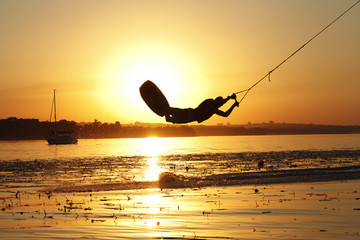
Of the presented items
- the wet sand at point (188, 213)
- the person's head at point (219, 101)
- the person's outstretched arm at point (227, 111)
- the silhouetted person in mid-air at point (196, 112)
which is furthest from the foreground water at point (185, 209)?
the person's head at point (219, 101)

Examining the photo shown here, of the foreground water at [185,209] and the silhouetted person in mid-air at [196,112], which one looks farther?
the foreground water at [185,209]

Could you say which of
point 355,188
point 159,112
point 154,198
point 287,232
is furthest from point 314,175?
point 159,112

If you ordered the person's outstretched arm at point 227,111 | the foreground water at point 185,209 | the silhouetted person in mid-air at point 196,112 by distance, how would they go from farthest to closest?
the foreground water at point 185,209
the person's outstretched arm at point 227,111
the silhouetted person in mid-air at point 196,112

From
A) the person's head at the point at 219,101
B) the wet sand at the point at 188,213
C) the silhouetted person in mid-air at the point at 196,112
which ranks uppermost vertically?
the person's head at the point at 219,101

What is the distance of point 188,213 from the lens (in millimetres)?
19516

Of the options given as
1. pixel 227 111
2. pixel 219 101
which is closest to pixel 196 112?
pixel 219 101

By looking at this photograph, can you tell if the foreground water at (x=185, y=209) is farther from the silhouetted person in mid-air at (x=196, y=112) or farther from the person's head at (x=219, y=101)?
the person's head at (x=219, y=101)

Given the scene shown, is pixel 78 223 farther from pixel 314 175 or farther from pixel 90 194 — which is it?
pixel 314 175

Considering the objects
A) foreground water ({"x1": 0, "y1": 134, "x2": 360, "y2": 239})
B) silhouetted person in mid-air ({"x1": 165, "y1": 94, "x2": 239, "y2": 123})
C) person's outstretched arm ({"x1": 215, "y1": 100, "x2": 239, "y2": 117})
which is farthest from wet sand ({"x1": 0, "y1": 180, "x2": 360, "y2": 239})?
silhouetted person in mid-air ({"x1": 165, "y1": 94, "x2": 239, "y2": 123})

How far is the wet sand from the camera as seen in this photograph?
1588cm

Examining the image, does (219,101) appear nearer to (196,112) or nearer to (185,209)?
(196,112)

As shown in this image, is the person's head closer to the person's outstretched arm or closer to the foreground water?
the person's outstretched arm

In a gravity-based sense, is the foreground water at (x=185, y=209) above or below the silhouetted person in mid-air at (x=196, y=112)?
below

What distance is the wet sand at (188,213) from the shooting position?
52.1 feet
